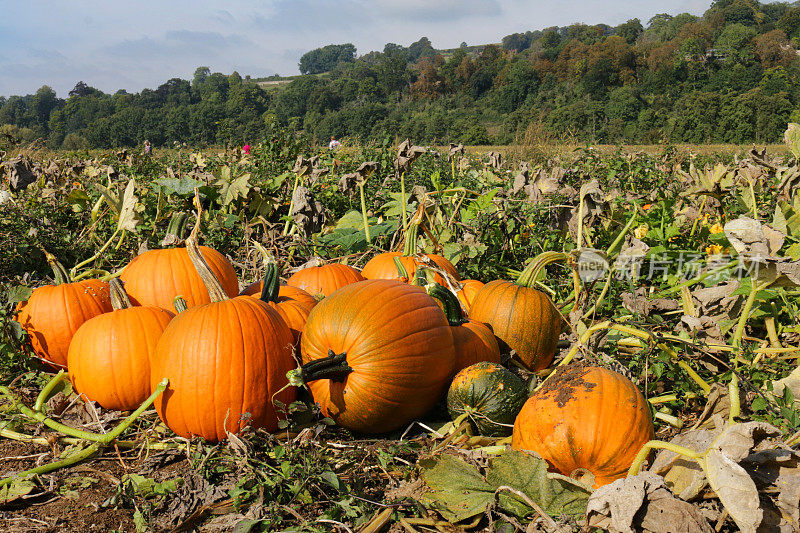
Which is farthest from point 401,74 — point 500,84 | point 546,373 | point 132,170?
point 546,373

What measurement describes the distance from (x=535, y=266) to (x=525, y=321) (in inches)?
11.4

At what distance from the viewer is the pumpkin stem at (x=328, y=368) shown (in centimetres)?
223

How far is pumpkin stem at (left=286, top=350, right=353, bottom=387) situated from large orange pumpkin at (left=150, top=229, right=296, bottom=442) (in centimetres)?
19

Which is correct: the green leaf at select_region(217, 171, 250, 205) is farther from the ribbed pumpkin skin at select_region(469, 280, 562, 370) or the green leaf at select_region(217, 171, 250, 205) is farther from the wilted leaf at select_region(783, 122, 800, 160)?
the wilted leaf at select_region(783, 122, 800, 160)

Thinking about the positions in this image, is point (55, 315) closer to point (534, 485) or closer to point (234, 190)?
point (234, 190)

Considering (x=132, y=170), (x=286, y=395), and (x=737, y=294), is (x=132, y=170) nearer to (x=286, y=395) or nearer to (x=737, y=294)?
(x=286, y=395)

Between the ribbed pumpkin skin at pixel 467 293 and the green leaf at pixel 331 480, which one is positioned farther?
the ribbed pumpkin skin at pixel 467 293

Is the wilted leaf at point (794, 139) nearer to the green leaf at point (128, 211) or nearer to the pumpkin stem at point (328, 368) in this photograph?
the pumpkin stem at point (328, 368)

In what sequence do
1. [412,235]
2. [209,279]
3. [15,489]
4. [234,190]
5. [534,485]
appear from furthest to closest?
[234,190], [412,235], [209,279], [15,489], [534,485]

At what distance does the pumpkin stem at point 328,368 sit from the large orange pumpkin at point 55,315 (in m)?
1.67

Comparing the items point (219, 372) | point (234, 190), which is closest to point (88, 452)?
point (219, 372)

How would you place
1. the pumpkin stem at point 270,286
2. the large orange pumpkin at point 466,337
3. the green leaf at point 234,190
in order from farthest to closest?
the green leaf at point 234,190
the pumpkin stem at point 270,286
the large orange pumpkin at point 466,337

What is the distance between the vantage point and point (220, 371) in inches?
90.9

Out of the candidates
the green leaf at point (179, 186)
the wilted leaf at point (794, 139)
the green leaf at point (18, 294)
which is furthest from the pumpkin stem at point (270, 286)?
the wilted leaf at point (794, 139)
